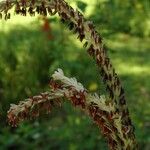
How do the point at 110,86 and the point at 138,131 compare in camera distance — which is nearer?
the point at 110,86

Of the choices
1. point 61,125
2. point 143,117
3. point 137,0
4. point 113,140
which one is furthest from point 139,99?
point 113,140

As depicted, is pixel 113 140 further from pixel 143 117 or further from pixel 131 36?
pixel 131 36

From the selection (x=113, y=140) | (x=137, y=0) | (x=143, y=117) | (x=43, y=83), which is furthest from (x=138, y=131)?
(x=113, y=140)

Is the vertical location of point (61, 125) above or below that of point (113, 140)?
below

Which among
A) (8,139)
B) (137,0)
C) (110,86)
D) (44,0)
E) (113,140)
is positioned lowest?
(8,139)

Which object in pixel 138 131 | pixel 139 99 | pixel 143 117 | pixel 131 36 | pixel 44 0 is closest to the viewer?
pixel 44 0

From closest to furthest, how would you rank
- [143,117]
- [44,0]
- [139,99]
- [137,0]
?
1. [44,0]
2. [143,117]
3. [139,99]
4. [137,0]

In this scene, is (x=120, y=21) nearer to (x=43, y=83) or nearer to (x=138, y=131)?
(x=43, y=83)
